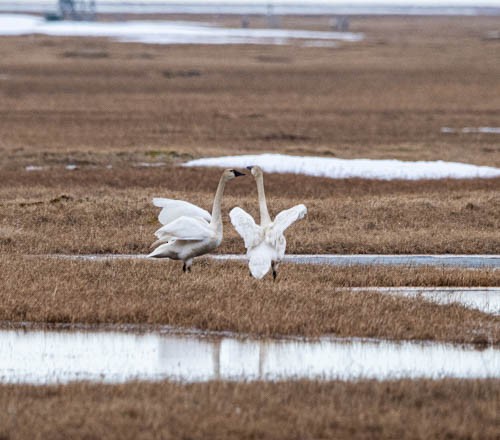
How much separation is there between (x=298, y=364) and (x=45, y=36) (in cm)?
11175

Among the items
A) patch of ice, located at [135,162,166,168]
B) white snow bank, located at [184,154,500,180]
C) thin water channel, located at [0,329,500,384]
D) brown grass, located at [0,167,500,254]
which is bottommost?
patch of ice, located at [135,162,166,168]

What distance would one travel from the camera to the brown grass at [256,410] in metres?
7.76

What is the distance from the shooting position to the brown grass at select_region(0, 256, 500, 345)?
11320 millimetres

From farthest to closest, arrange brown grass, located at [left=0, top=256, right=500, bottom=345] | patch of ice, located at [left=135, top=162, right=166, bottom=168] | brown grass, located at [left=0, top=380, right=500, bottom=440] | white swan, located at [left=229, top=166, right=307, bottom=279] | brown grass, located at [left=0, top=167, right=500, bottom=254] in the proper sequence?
patch of ice, located at [left=135, top=162, right=166, bottom=168], brown grass, located at [left=0, top=167, right=500, bottom=254], white swan, located at [left=229, top=166, right=307, bottom=279], brown grass, located at [left=0, top=256, right=500, bottom=345], brown grass, located at [left=0, top=380, right=500, bottom=440]

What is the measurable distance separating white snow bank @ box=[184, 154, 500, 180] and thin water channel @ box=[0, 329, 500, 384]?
593 inches

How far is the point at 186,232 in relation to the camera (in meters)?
12.9

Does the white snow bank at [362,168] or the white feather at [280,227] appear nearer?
the white feather at [280,227]

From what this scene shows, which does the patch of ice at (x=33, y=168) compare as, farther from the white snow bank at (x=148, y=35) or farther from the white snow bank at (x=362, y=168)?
the white snow bank at (x=148, y=35)

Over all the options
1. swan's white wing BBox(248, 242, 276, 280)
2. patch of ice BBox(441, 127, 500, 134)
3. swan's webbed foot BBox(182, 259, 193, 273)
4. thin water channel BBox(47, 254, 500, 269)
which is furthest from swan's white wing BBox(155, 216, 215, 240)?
patch of ice BBox(441, 127, 500, 134)

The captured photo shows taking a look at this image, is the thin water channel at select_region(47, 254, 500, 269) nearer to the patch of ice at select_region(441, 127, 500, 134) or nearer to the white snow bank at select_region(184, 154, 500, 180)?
the white snow bank at select_region(184, 154, 500, 180)

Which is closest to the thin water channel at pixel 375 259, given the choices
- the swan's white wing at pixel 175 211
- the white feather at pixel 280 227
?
the swan's white wing at pixel 175 211

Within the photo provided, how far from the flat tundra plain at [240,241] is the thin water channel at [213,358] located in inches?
16.2

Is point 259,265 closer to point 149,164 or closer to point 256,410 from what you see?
point 256,410

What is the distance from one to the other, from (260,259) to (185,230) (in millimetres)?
1250
